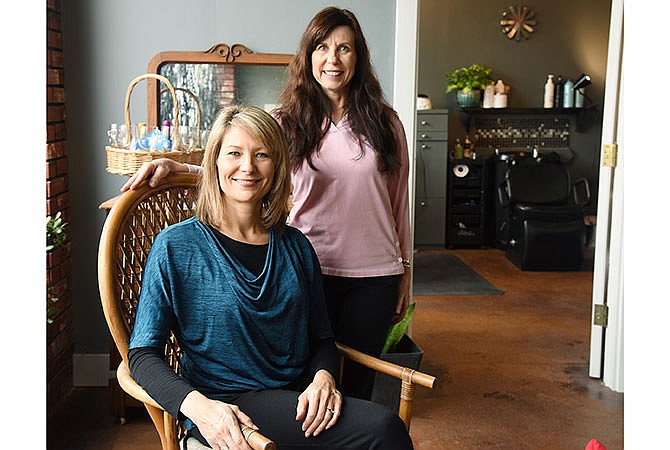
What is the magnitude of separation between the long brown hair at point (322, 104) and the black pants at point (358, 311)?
0.31 m

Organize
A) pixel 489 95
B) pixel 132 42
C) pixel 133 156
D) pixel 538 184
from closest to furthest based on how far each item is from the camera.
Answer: pixel 133 156 < pixel 132 42 < pixel 538 184 < pixel 489 95

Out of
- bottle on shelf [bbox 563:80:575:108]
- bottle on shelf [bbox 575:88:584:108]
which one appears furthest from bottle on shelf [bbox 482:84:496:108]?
bottle on shelf [bbox 575:88:584:108]

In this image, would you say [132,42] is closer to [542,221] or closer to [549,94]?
[542,221]

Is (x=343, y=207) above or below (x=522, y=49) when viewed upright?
below

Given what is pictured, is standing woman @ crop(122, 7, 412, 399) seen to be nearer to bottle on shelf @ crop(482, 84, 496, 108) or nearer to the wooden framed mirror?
the wooden framed mirror

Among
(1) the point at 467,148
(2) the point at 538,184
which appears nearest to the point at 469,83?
(1) the point at 467,148

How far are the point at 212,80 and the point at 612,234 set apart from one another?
196 centimetres

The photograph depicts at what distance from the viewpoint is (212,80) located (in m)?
3.40

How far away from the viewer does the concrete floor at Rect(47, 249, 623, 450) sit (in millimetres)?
3043

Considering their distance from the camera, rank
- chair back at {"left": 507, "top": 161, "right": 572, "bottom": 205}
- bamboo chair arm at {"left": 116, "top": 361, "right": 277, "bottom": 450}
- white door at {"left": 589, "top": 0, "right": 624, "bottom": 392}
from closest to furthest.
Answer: bamboo chair arm at {"left": 116, "top": 361, "right": 277, "bottom": 450} < white door at {"left": 589, "top": 0, "right": 624, "bottom": 392} < chair back at {"left": 507, "top": 161, "right": 572, "bottom": 205}

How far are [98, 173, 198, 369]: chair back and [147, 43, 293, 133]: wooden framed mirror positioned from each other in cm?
134

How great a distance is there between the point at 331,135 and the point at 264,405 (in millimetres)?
761
